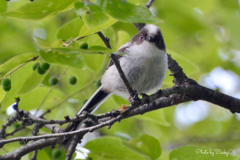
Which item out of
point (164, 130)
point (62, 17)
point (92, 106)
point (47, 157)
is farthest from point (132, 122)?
point (62, 17)

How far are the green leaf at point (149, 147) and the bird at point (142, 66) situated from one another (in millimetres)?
799

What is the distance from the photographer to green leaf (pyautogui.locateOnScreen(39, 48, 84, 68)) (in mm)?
1489

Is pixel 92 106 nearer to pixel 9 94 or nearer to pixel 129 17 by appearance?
pixel 9 94

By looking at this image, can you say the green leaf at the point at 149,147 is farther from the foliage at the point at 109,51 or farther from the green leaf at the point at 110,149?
the green leaf at the point at 110,149

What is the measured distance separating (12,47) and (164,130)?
2.93 metres

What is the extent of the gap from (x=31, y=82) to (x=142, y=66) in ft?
3.96

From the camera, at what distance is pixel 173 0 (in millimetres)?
3264

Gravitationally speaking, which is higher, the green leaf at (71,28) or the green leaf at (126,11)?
the green leaf at (71,28)

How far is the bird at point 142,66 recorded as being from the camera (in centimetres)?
291

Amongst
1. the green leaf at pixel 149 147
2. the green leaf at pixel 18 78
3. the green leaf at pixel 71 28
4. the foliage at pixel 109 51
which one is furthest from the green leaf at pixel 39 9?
the green leaf at pixel 149 147

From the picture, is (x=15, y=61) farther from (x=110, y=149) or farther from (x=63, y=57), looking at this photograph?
(x=110, y=149)

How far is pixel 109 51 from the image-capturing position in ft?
4.58

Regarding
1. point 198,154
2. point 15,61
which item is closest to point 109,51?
point 15,61

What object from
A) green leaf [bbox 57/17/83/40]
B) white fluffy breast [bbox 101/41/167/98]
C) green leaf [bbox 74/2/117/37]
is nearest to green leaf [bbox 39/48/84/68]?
green leaf [bbox 74/2/117/37]
